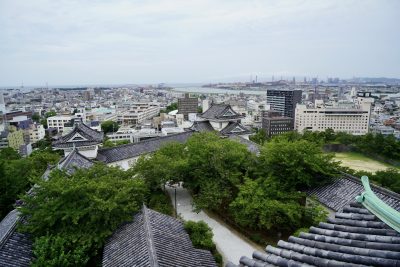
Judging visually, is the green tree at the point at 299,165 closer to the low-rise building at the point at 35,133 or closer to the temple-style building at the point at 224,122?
the temple-style building at the point at 224,122

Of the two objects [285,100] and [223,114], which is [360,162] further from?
[285,100]

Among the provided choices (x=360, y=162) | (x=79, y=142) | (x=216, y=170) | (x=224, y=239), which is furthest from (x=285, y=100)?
(x=224, y=239)

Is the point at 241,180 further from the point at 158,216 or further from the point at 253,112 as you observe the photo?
the point at 253,112

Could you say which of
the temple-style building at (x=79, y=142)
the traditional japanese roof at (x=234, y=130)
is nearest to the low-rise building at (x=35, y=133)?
the temple-style building at (x=79, y=142)

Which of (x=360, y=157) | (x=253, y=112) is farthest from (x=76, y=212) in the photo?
Answer: (x=253, y=112)

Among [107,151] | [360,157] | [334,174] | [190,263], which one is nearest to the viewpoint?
[190,263]

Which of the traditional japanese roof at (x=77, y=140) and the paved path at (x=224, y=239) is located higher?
the traditional japanese roof at (x=77, y=140)

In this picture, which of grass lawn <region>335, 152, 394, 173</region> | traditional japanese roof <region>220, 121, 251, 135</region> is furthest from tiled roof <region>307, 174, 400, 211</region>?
grass lawn <region>335, 152, 394, 173</region>
